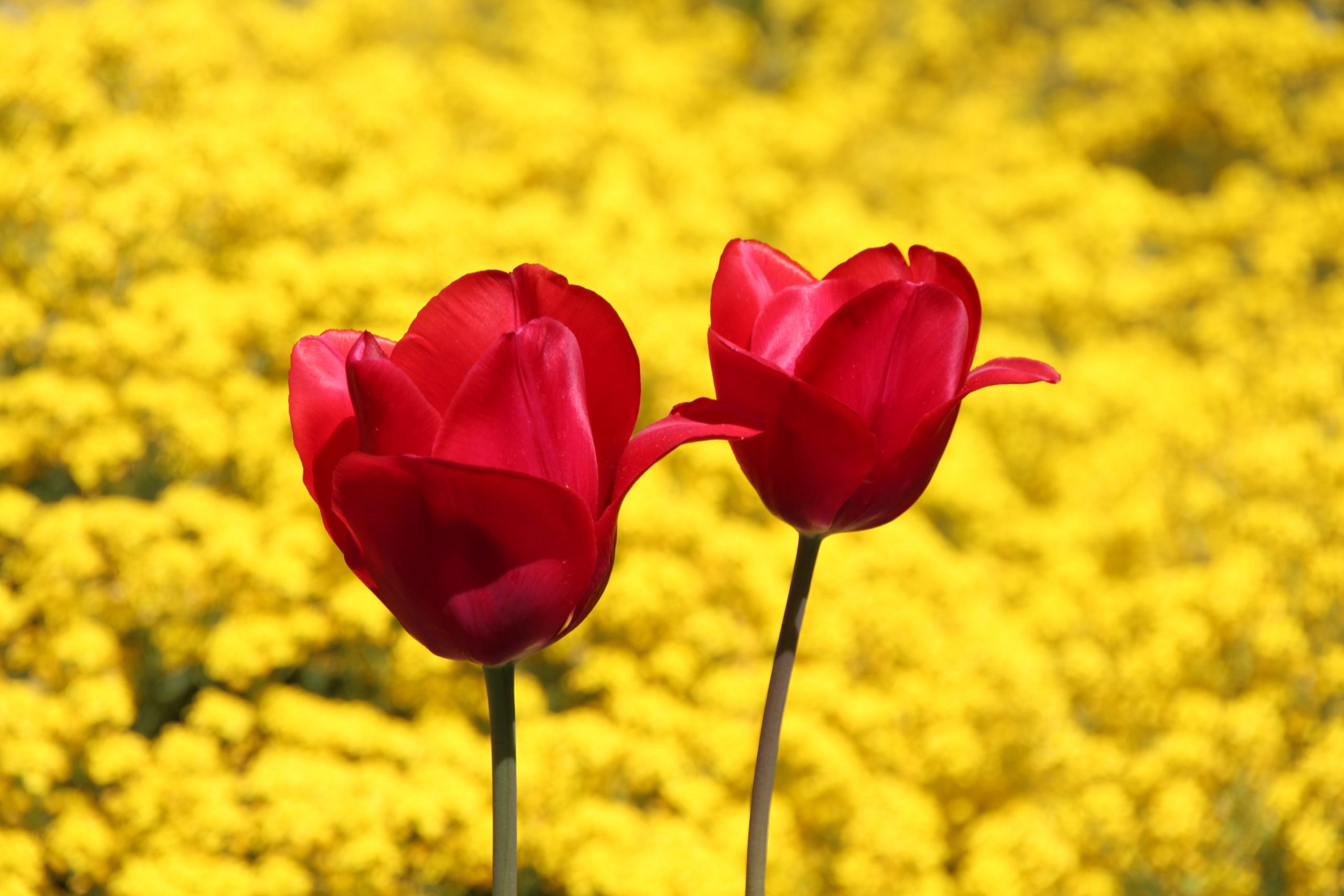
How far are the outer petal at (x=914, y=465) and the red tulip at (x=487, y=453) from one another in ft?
0.45

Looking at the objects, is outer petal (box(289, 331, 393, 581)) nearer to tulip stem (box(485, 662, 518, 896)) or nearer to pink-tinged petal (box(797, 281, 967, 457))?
tulip stem (box(485, 662, 518, 896))

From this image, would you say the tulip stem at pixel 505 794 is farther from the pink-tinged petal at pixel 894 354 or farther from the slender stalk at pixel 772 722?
the pink-tinged petal at pixel 894 354

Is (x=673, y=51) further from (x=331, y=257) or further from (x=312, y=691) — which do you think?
(x=312, y=691)

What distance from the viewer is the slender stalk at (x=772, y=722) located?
97 centimetres

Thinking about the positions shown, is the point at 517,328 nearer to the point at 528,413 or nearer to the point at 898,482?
the point at 528,413

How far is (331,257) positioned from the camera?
3240mm

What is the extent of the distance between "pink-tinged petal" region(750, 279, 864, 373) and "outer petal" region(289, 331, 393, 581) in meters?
0.30

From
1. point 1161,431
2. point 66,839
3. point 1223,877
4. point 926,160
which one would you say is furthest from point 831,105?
point 66,839

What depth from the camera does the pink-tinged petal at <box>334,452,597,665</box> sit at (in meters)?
0.84

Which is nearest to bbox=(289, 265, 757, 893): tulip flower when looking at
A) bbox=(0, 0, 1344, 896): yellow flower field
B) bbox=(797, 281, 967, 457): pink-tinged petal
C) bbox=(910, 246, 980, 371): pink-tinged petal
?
bbox=(797, 281, 967, 457): pink-tinged petal

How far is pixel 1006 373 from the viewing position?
1017 mm

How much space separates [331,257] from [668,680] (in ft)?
4.27

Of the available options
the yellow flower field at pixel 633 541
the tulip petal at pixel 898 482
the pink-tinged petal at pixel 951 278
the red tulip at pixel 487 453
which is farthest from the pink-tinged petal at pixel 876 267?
the yellow flower field at pixel 633 541

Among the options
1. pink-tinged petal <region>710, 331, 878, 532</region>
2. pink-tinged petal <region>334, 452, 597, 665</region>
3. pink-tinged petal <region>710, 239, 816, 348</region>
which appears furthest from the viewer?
pink-tinged petal <region>710, 239, 816, 348</region>
